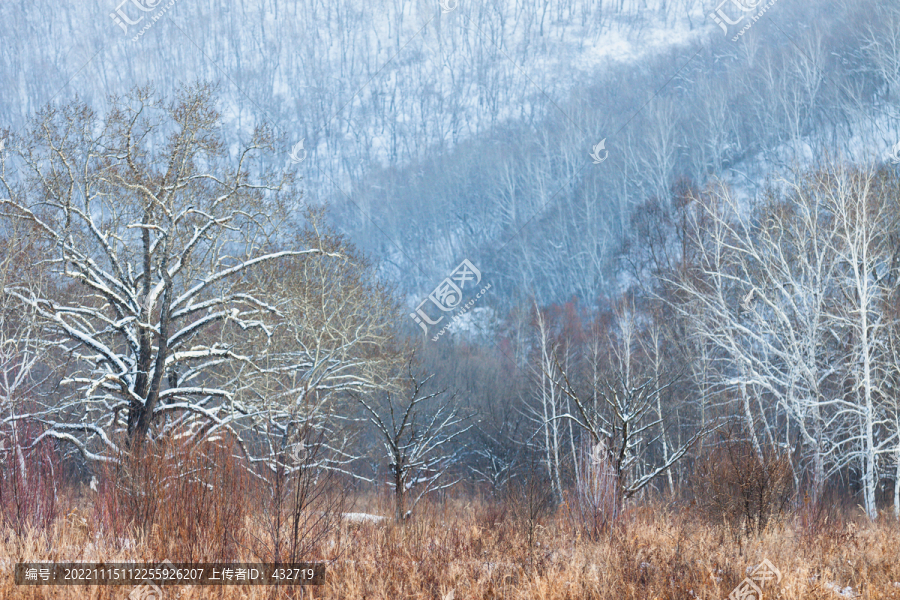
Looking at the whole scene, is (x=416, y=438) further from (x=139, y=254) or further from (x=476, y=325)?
(x=476, y=325)

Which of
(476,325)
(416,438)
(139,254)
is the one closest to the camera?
(416,438)

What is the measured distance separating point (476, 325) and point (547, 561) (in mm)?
47912

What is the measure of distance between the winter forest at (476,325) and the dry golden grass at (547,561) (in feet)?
0.21

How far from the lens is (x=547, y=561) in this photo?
752cm

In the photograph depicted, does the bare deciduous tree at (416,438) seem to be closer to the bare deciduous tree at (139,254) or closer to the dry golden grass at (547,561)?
the dry golden grass at (547,561)

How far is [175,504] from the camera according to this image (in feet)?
20.1

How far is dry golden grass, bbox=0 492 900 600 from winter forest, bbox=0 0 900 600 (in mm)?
63

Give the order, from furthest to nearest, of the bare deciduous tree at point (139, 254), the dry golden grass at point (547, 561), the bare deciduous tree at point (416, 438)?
the bare deciduous tree at point (139, 254) → the bare deciduous tree at point (416, 438) → the dry golden grass at point (547, 561)

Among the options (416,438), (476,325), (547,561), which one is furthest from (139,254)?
(476,325)

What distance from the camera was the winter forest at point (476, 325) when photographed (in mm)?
7043

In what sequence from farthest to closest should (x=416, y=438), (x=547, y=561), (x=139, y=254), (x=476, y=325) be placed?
1. (x=476, y=325)
2. (x=139, y=254)
3. (x=416, y=438)
4. (x=547, y=561)

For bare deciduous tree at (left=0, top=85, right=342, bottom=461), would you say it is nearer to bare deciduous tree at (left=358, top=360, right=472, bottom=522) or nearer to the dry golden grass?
bare deciduous tree at (left=358, top=360, right=472, bottom=522)

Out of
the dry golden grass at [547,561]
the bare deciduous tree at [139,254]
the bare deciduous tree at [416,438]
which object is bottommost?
the dry golden grass at [547,561]

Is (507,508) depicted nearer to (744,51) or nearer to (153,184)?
(153,184)
